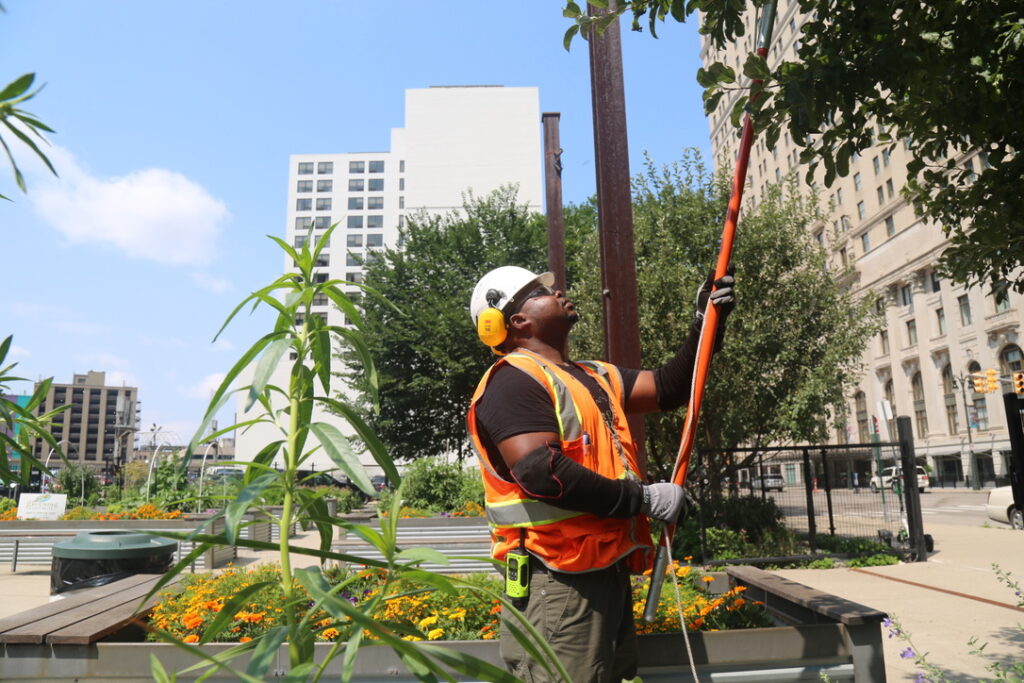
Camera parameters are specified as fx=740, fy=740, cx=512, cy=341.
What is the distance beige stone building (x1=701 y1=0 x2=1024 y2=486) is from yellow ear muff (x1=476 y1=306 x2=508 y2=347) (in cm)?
4600

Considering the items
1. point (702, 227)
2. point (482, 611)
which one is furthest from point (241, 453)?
point (482, 611)

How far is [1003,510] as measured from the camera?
19203 millimetres

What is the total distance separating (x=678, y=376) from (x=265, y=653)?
2.46 m

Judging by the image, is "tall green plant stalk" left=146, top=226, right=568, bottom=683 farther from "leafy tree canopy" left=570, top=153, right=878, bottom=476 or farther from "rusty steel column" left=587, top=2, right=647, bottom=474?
"leafy tree canopy" left=570, top=153, right=878, bottom=476

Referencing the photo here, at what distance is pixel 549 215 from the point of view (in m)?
10.3

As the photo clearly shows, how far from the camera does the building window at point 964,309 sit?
53469 millimetres

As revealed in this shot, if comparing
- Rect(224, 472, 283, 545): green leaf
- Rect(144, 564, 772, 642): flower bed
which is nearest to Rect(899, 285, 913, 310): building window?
Rect(144, 564, 772, 642): flower bed

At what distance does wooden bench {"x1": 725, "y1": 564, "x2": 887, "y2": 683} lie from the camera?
10.6 feet

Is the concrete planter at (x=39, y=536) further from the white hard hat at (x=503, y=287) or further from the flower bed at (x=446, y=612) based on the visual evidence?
the white hard hat at (x=503, y=287)

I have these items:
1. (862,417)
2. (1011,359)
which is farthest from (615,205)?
(862,417)

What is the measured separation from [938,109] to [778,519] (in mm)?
11221

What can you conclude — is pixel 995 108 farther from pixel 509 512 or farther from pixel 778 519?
pixel 778 519

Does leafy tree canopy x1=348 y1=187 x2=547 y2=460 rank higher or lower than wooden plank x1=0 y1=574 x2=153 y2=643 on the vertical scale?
higher

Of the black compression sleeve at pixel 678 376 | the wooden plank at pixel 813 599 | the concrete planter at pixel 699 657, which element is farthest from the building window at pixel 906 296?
the black compression sleeve at pixel 678 376
